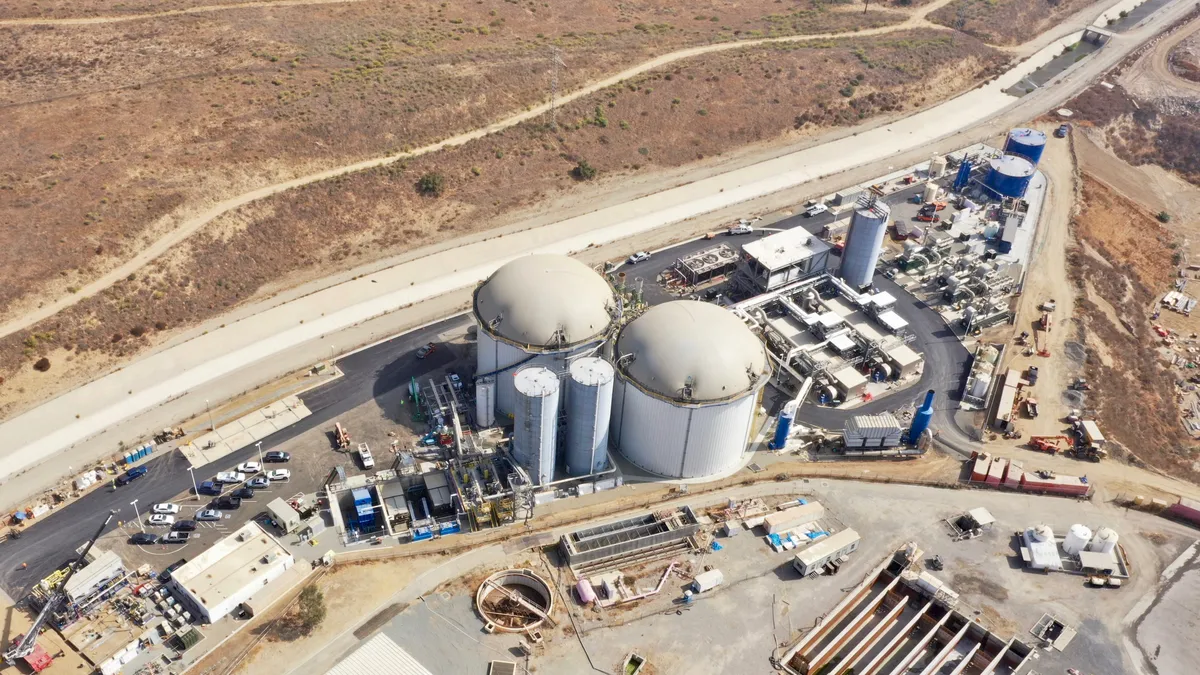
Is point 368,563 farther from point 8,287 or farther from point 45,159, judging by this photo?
point 45,159

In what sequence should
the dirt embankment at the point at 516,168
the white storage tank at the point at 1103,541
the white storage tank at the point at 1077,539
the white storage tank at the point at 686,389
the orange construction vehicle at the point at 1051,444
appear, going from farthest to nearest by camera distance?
the dirt embankment at the point at 516,168, the orange construction vehicle at the point at 1051,444, the white storage tank at the point at 686,389, the white storage tank at the point at 1077,539, the white storage tank at the point at 1103,541

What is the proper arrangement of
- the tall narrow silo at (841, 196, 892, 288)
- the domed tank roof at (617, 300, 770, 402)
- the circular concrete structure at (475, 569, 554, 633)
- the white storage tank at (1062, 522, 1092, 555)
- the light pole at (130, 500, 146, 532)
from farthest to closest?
the tall narrow silo at (841, 196, 892, 288), the domed tank roof at (617, 300, 770, 402), the white storage tank at (1062, 522, 1092, 555), the light pole at (130, 500, 146, 532), the circular concrete structure at (475, 569, 554, 633)

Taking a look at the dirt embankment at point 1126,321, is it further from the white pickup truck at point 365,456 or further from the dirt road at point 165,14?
the dirt road at point 165,14

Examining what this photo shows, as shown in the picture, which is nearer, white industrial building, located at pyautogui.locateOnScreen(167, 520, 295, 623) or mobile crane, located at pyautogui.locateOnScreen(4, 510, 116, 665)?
mobile crane, located at pyautogui.locateOnScreen(4, 510, 116, 665)

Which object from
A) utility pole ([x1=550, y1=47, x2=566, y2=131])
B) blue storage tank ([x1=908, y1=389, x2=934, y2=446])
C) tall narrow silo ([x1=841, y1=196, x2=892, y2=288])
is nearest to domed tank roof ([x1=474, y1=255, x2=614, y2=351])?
blue storage tank ([x1=908, y1=389, x2=934, y2=446])

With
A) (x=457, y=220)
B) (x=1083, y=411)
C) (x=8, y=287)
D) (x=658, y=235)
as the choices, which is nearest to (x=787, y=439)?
(x=1083, y=411)

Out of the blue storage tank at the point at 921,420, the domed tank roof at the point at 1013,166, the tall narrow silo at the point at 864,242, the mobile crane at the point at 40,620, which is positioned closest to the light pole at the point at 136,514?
the mobile crane at the point at 40,620

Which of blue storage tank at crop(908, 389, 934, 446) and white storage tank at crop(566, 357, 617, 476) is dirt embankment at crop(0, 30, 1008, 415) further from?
blue storage tank at crop(908, 389, 934, 446)
